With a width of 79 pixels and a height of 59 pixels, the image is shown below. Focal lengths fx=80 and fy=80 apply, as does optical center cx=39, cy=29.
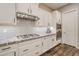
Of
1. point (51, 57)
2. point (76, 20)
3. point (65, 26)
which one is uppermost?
point (76, 20)

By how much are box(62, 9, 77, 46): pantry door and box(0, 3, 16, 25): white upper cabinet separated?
98 centimetres

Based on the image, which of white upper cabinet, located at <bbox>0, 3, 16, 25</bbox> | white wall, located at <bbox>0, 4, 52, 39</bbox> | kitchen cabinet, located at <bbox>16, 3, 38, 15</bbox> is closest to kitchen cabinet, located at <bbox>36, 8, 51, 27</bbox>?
white wall, located at <bbox>0, 4, 52, 39</bbox>

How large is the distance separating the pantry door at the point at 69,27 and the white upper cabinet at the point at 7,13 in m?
0.98

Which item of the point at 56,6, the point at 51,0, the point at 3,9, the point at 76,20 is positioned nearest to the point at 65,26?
the point at 76,20

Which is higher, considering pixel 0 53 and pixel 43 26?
pixel 43 26

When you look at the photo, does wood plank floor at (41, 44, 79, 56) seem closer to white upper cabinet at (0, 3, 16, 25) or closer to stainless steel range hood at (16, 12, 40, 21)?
stainless steel range hood at (16, 12, 40, 21)

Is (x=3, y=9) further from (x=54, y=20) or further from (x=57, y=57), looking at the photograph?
(x=57, y=57)

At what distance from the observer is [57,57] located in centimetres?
141

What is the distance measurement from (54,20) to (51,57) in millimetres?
723

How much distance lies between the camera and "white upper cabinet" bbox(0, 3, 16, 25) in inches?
54.2

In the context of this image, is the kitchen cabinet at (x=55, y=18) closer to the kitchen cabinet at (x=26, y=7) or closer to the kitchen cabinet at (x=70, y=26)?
the kitchen cabinet at (x=70, y=26)

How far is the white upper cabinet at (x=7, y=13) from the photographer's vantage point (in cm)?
138

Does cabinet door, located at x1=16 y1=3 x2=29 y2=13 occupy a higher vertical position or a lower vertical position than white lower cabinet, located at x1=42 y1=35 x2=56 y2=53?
higher

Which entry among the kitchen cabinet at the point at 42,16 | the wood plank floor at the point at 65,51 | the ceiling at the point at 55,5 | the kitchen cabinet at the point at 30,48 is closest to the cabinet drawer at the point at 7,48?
the kitchen cabinet at the point at 30,48
